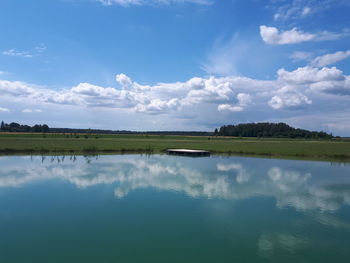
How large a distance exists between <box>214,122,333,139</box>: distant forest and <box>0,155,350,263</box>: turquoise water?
388 feet

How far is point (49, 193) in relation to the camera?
16047 millimetres

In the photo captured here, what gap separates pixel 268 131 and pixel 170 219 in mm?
134696

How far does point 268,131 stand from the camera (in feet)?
452

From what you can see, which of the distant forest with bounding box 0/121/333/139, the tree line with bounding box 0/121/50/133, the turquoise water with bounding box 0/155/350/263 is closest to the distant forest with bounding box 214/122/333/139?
the distant forest with bounding box 0/121/333/139

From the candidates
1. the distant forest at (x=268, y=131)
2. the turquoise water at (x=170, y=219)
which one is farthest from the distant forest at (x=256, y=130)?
the turquoise water at (x=170, y=219)

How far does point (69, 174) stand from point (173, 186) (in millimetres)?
9304

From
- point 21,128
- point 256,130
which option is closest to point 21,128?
point 21,128

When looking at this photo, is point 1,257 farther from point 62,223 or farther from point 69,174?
point 69,174

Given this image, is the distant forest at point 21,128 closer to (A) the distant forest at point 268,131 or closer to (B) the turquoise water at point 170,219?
(A) the distant forest at point 268,131

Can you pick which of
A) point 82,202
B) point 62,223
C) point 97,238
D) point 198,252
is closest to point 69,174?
point 82,202

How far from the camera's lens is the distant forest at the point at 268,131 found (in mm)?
131500

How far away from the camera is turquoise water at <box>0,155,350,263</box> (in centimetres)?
866

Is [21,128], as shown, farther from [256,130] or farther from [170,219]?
[170,219]

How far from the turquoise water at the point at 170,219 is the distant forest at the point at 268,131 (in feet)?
388
